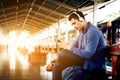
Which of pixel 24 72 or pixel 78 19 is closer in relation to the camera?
pixel 78 19

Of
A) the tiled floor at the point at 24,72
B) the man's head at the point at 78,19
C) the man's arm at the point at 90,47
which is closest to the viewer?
the man's arm at the point at 90,47

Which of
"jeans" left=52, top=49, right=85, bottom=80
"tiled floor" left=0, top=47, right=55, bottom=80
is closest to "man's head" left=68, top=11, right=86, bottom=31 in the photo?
"jeans" left=52, top=49, right=85, bottom=80

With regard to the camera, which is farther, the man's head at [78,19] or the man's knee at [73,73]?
the man's head at [78,19]

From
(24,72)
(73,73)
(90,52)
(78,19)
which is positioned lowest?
(24,72)

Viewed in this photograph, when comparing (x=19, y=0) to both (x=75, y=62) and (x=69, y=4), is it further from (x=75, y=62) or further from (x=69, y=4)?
(x=75, y=62)

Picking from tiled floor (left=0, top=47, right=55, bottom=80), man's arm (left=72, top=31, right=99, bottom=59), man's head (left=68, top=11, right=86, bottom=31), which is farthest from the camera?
tiled floor (left=0, top=47, right=55, bottom=80)

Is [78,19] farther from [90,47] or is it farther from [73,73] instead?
[73,73]

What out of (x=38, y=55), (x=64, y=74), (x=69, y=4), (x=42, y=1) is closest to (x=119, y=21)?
(x=64, y=74)

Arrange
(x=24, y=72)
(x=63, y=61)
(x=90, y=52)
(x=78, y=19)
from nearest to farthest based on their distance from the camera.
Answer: (x=90, y=52)
(x=63, y=61)
(x=78, y=19)
(x=24, y=72)

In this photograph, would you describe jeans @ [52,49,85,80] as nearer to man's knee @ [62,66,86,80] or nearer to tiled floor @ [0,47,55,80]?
man's knee @ [62,66,86,80]

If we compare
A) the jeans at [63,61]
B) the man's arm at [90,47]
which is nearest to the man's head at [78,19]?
the man's arm at [90,47]

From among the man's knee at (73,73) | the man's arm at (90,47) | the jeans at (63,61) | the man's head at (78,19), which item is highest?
the man's head at (78,19)

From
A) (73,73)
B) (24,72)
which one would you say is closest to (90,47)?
(73,73)

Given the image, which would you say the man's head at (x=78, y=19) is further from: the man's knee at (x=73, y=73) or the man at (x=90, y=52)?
the man's knee at (x=73, y=73)
